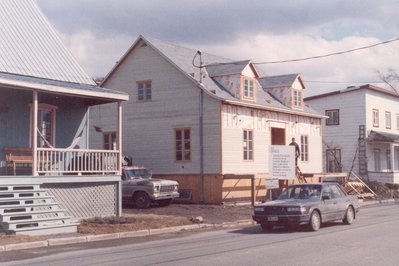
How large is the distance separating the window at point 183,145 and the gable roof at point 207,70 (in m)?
2.57

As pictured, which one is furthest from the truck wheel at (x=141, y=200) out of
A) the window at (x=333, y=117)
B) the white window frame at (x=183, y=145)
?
the window at (x=333, y=117)

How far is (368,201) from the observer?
33562mm

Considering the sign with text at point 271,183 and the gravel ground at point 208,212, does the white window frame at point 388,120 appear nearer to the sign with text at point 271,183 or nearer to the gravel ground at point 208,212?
the gravel ground at point 208,212

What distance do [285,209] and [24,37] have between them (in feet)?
40.9

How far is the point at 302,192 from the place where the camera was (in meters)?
18.8

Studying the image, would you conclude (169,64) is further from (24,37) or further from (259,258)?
(259,258)

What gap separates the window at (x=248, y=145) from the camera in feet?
99.5

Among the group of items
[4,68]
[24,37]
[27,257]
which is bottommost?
[27,257]

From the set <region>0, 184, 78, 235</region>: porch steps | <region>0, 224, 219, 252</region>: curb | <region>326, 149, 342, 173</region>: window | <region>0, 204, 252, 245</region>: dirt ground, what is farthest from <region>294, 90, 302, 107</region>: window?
<region>0, 184, 78, 235</region>: porch steps

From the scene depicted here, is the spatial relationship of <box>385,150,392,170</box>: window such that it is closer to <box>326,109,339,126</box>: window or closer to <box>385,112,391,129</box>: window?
<box>385,112,391,129</box>: window

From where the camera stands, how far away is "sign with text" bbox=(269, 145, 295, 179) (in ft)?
80.8

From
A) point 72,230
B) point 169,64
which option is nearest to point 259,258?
point 72,230

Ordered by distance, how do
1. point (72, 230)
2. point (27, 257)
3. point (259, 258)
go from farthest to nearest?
point (72, 230) → point (27, 257) → point (259, 258)

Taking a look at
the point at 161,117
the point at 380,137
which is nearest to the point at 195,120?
the point at 161,117
